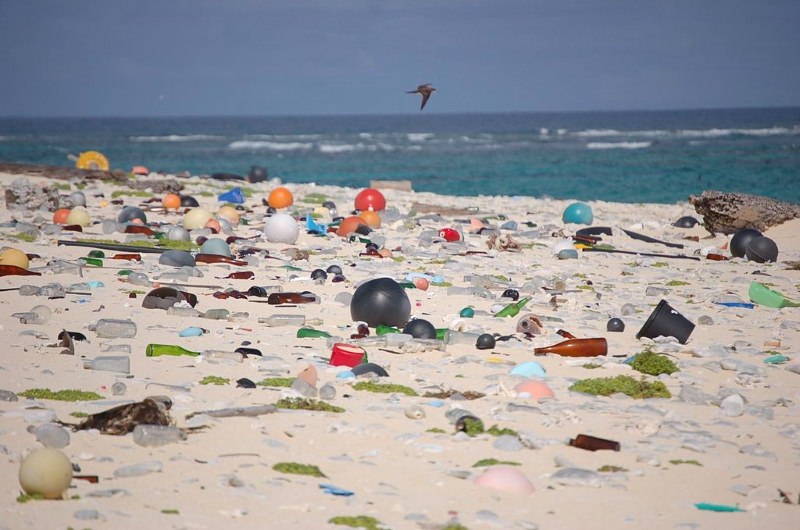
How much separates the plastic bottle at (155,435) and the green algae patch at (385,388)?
1.49 meters

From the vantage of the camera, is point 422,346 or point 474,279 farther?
point 474,279

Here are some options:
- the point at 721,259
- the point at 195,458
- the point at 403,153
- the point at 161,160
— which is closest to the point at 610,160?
the point at 403,153

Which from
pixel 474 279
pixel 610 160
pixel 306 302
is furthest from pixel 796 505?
pixel 610 160

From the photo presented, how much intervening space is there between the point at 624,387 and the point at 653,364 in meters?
0.56

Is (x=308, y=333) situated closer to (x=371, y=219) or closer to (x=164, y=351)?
(x=164, y=351)

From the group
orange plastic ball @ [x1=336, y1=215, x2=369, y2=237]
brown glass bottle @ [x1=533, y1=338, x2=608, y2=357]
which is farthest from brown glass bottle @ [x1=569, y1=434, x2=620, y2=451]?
orange plastic ball @ [x1=336, y1=215, x2=369, y2=237]

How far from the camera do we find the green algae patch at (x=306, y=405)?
5.68 meters

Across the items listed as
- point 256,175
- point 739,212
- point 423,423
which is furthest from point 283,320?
point 256,175

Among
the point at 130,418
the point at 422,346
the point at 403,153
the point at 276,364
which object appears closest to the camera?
the point at 130,418

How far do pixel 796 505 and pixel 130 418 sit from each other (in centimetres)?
342

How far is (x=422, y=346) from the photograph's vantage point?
7320mm

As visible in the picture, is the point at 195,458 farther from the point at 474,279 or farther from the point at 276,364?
the point at 474,279

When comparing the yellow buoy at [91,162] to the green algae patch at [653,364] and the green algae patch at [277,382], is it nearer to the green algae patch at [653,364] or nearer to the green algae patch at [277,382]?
the green algae patch at [277,382]

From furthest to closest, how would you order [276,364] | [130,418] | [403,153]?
[403,153], [276,364], [130,418]
